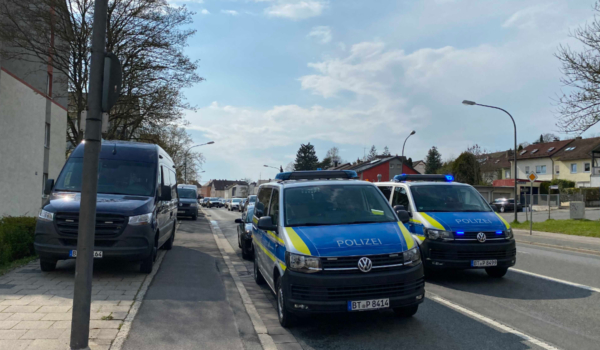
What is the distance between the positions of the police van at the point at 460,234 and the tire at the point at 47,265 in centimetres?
621

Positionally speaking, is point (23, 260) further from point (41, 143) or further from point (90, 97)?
point (41, 143)

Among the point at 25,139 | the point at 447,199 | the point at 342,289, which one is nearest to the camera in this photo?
the point at 342,289

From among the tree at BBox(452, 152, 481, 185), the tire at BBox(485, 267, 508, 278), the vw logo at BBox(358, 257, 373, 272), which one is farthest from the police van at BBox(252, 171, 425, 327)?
the tree at BBox(452, 152, 481, 185)

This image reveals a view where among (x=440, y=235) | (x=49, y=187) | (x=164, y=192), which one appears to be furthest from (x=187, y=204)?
(x=440, y=235)

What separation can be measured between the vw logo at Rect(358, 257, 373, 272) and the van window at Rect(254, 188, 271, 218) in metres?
2.73

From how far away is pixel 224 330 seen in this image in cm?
550

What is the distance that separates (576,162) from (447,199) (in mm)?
61543

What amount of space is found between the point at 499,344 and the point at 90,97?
503 cm

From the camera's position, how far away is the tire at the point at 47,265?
8238mm

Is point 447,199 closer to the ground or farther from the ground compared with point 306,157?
closer to the ground

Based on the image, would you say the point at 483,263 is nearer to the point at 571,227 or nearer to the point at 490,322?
the point at 490,322

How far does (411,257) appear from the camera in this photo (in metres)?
5.57

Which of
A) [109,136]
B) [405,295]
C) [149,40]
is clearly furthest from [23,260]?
[109,136]

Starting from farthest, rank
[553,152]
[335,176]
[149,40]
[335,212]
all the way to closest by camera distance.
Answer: [553,152] < [149,40] < [335,176] < [335,212]
